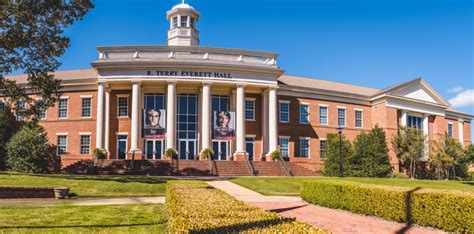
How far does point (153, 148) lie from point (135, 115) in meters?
4.18

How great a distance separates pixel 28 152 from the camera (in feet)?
104

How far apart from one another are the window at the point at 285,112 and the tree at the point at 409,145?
1127 cm

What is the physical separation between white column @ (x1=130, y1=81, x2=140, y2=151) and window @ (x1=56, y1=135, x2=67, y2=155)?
7563mm

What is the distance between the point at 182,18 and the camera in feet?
141

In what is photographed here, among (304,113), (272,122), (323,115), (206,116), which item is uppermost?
(304,113)

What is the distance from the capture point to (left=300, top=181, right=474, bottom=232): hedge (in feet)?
32.0

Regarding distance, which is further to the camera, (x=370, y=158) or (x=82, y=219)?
(x=370, y=158)

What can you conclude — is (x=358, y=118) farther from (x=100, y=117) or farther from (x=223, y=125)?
(x=100, y=117)

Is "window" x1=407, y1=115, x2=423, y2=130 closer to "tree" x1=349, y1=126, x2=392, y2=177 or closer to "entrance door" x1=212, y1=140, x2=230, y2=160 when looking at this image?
"tree" x1=349, y1=126, x2=392, y2=177

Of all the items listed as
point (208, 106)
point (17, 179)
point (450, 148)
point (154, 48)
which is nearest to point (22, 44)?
point (17, 179)

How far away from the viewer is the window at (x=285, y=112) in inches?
1583

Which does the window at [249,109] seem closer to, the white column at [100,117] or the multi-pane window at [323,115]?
the multi-pane window at [323,115]

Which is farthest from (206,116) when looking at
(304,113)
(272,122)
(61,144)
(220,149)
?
(61,144)

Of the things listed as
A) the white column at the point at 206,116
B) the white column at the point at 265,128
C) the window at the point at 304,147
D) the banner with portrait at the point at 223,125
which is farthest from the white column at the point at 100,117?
the window at the point at 304,147
